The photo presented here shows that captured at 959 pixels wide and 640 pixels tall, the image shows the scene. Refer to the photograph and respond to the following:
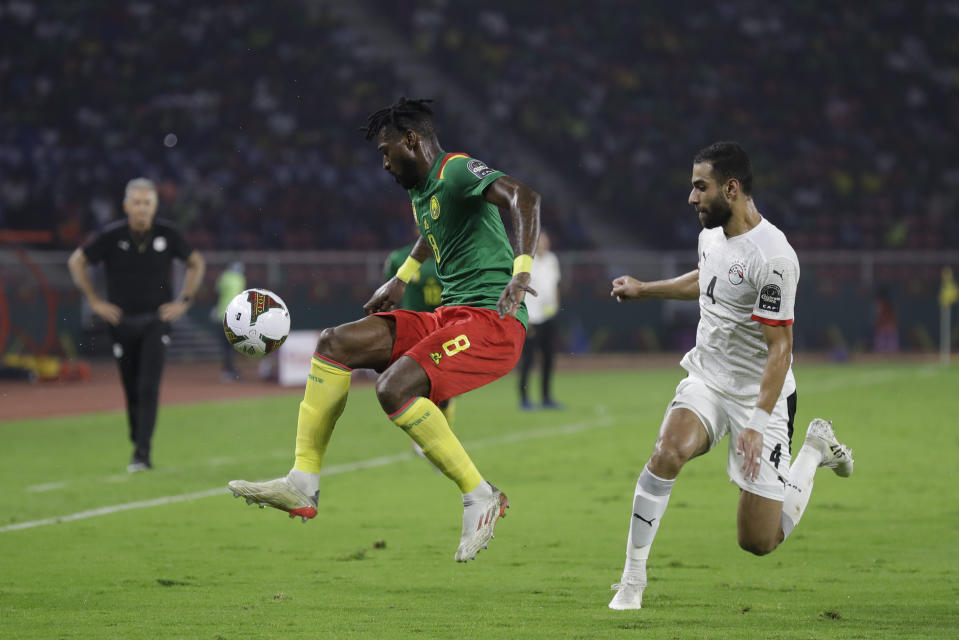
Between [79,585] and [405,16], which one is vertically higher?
[405,16]

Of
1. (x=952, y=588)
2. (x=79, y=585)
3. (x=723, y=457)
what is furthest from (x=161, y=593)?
(x=723, y=457)

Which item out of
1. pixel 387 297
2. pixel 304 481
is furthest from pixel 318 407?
pixel 387 297

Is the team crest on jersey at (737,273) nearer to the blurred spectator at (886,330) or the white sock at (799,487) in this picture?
the white sock at (799,487)

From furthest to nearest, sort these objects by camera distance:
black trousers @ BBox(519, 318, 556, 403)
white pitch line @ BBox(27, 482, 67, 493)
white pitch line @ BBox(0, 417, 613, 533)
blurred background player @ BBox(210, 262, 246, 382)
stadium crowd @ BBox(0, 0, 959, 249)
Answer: stadium crowd @ BBox(0, 0, 959, 249) < blurred background player @ BBox(210, 262, 246, 382) < black trousers @ BBox(519, 318, 556, 403) < white pitch line @ BBox(27, 482, 67, 493) < white pitch line @ BBox(0, 417, 613, 533)

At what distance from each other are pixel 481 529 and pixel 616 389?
14874 mm

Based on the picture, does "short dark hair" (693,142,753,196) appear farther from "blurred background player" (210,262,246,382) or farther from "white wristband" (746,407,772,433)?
"blurred background player" (210,262,246,382)

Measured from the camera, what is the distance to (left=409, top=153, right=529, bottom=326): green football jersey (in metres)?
6.09

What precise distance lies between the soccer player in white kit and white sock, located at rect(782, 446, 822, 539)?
0.16 meters

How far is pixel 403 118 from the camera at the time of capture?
20.1 feet

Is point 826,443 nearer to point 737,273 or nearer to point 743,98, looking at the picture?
point 737,273

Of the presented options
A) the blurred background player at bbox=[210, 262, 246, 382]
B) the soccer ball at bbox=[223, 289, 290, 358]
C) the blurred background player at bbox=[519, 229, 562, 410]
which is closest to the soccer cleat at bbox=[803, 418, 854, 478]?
the soccer ball at bbox=[223, 289, 290, 358]

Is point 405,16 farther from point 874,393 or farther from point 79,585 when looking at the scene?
point 79,585

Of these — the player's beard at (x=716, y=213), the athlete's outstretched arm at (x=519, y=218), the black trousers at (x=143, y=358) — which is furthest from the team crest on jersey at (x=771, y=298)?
the black trousers at (x=143, y=358)

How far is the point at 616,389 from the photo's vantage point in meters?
20.5
